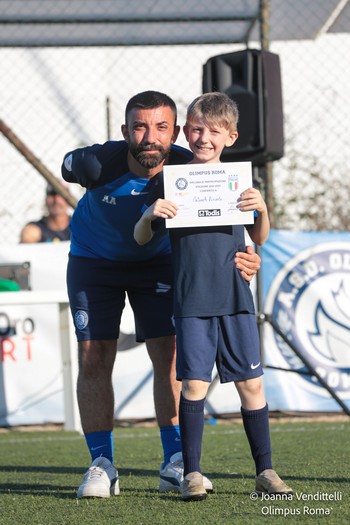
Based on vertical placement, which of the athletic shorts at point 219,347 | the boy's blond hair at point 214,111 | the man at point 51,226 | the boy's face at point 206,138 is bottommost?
the athletic shorts at point 219,347

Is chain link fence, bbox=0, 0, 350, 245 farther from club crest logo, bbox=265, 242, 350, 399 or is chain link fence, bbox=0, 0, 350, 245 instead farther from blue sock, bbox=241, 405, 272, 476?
blue sock, bbox=241, 405, 272, 476

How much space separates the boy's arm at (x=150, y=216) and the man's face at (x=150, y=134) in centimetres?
25

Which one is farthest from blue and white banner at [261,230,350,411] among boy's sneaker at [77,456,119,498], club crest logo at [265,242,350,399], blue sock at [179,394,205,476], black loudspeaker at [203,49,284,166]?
blue sock at [179,394,205,476]

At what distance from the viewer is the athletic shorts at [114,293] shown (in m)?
4.22

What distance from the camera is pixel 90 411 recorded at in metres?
4.22

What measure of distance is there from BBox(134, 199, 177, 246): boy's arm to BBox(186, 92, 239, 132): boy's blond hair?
32 centimetres

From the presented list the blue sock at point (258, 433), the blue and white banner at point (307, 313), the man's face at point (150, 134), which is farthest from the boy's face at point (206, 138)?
the blue and white banner at point (307, 313)

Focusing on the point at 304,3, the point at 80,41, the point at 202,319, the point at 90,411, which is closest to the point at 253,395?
the point at 202,319

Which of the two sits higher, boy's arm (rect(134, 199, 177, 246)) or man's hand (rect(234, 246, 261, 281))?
boy's arm (rect(134, 199, 177, 246))

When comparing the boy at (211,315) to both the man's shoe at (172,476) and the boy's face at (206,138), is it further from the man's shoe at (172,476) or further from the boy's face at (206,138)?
the man's shoe at (172,476)

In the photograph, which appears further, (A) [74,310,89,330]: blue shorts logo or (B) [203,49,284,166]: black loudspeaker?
(B) [203,49,284,166]: black loudspeaker

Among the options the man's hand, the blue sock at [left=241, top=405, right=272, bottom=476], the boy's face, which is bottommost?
the blue sock at [left=241, top=405, right=272, bottom=476]

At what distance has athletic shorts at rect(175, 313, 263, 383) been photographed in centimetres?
369

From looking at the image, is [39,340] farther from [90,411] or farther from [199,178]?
[199,178]
